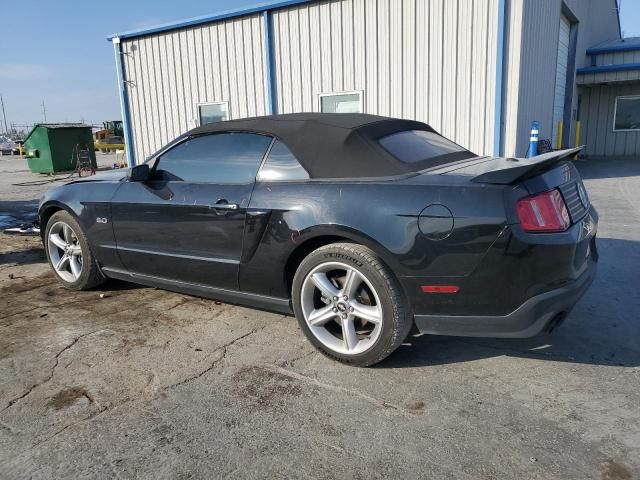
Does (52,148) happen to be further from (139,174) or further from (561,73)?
(561,73)

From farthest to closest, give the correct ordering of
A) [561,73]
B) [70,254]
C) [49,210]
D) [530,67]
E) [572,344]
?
[561,73] < [530,67] < [49,210] < [70,254] < [572,344]

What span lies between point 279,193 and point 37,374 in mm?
1778

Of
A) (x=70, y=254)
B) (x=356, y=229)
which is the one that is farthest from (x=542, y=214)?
(x=70, y=254)

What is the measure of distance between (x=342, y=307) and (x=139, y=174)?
1904mm

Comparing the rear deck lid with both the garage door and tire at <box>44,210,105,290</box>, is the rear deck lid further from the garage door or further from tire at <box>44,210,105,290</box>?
the garage door

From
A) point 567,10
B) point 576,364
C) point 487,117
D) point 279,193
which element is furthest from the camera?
point 567,10

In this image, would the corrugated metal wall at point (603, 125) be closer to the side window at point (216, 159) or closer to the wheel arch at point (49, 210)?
the side window at point (216, 159)

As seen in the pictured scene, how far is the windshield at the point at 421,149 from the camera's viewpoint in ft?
10.5

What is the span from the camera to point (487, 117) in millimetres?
9969

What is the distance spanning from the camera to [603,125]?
64.8ft

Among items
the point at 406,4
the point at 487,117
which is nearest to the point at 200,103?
the point at 406,4

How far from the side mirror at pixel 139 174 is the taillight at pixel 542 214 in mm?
2657

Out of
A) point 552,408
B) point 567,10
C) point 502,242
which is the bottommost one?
point 552,408

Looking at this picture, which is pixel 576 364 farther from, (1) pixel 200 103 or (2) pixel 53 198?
(1) pixel 200 103
